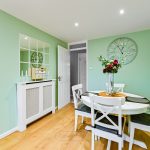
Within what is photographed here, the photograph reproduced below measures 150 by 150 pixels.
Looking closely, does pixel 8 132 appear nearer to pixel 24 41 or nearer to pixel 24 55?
pixel 24 55

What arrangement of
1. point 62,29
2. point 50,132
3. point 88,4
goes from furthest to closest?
point 62,29 < point 50,132 < point 88,4

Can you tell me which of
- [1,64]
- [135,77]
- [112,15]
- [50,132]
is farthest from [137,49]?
[1,64]

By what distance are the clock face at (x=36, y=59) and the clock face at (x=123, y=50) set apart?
2114mm

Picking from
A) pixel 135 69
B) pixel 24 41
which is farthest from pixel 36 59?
pixel 135 69

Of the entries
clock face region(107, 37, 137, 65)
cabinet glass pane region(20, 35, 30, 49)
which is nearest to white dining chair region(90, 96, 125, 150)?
cabinet glass pane region(20, 35, 30, 49)

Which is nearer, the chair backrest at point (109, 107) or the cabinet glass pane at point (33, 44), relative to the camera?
the chair backrest at point (109, 107)

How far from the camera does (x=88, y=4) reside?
1942mm

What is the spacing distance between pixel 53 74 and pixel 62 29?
138cm

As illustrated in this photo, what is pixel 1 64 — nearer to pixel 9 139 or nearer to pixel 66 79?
pixel 9 139

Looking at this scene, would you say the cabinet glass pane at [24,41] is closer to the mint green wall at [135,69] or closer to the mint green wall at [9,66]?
the mint green wall at [9,66]

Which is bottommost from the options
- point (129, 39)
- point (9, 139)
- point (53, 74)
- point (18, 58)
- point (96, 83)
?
point (9, 139)

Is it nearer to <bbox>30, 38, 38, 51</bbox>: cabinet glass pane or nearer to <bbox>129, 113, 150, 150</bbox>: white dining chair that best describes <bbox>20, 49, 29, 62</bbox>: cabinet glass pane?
<bbox>30, 38, 38, 51</bbox>: cabinet glass pane

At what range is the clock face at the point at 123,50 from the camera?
3277 millimetres

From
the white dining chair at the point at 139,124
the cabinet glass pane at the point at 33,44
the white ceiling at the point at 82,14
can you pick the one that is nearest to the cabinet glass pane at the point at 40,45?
the cabinet glass pane at the point at 33,44
